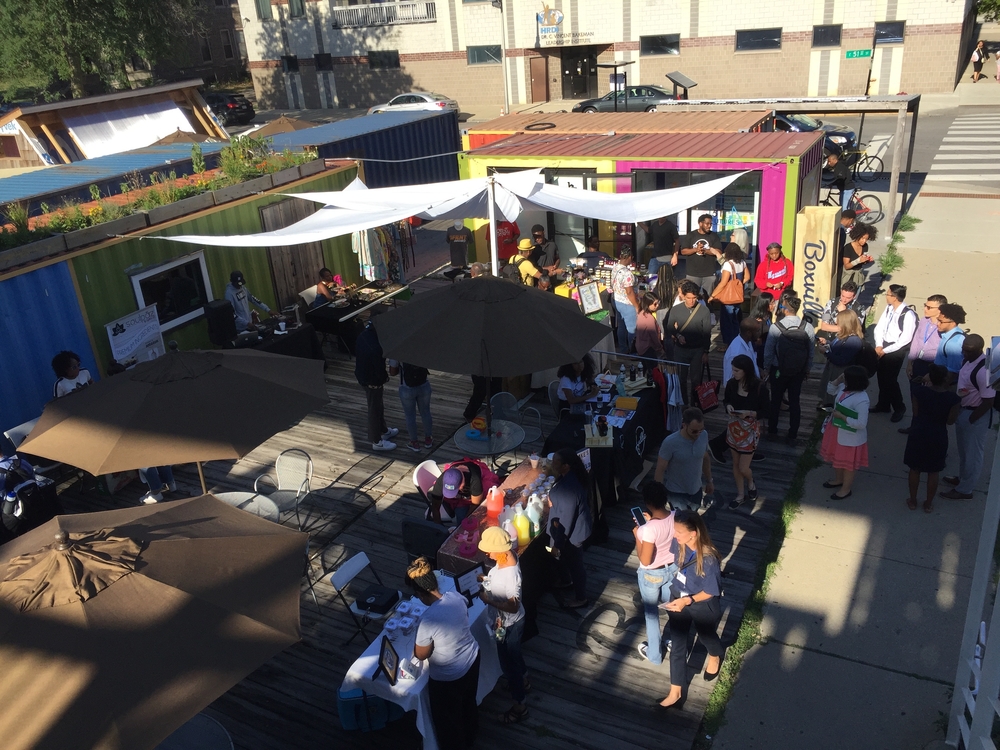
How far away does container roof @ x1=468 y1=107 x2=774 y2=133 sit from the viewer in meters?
14.5

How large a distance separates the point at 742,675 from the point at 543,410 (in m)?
4.80

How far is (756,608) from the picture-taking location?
6.76 metres

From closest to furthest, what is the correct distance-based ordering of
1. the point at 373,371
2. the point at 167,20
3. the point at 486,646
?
the point at 486,646 → the point at 373,371 → the point at 167,20

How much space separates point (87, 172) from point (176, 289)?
477cm

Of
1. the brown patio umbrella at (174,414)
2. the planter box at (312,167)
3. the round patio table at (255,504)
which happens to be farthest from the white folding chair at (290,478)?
the planter box at (312,167)

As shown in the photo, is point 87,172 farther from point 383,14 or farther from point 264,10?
point 264,10

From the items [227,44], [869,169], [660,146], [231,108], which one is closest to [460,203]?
[660,146]

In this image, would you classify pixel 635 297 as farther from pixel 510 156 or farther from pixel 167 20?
pixel 167 20

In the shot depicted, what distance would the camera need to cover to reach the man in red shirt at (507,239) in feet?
47.6

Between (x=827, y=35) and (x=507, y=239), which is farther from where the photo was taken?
(x=827, y=35)

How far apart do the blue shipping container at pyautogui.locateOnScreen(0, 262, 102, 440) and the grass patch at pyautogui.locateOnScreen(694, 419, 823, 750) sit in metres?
8.02

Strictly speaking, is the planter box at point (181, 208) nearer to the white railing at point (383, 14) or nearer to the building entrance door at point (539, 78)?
the building entrance door at point (539, 78)

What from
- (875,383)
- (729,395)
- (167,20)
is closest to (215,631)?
(729,395)

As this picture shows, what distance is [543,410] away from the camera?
10375 mm
